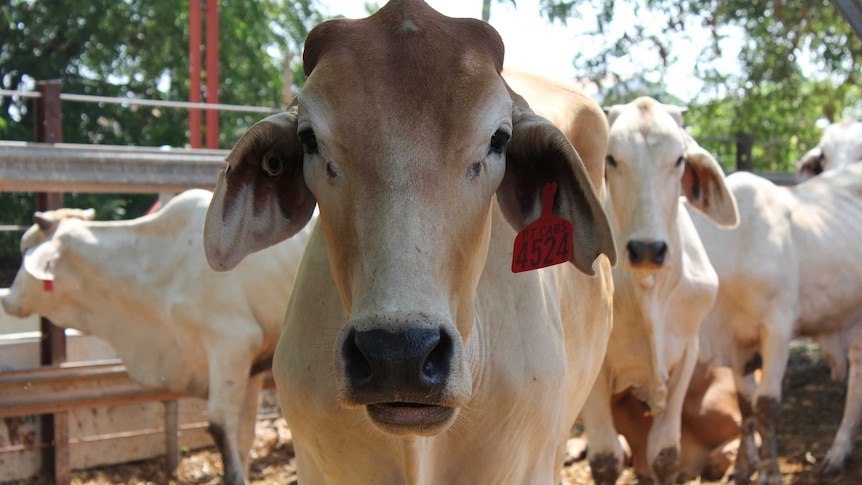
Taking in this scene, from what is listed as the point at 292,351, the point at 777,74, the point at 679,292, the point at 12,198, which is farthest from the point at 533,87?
the point at 12,198

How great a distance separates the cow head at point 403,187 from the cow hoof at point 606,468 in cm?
310

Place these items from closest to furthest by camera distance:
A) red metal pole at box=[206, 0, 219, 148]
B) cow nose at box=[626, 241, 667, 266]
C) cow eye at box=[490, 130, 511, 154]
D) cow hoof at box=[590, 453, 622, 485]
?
cow eye at box=[490, 130, 511, 154] → cow nose at box=[626, 241, 667, 266] → cow hoof at box=[590, 453, 622, 485] → red metal pole at box=[206, 0, 219, 148]

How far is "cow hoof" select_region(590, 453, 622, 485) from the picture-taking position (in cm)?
561

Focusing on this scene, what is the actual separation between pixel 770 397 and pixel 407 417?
529cm

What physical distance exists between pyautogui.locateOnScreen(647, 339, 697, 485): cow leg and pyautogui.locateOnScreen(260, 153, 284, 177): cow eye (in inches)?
148

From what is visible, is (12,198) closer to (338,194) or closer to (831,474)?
(831,474)

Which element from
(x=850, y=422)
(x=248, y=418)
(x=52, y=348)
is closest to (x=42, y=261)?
(x=52, y=348)

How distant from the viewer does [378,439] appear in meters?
2.76

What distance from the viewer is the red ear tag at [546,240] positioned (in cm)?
271

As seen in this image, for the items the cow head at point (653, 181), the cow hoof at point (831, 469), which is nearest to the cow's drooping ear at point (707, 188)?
the cow head at point (653, 181)

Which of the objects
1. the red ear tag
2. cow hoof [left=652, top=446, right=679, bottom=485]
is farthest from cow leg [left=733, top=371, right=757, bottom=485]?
the red ear tag

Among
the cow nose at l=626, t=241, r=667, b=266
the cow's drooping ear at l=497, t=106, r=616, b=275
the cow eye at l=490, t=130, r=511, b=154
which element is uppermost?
the cow eye at l=490, t=130, r=511, b=154

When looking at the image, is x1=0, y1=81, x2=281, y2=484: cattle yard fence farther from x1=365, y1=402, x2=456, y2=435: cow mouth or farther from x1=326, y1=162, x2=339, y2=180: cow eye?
x1=365, y1=402, x2=456, y2=435: cow mouth

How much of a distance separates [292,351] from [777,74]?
846 centimetres
